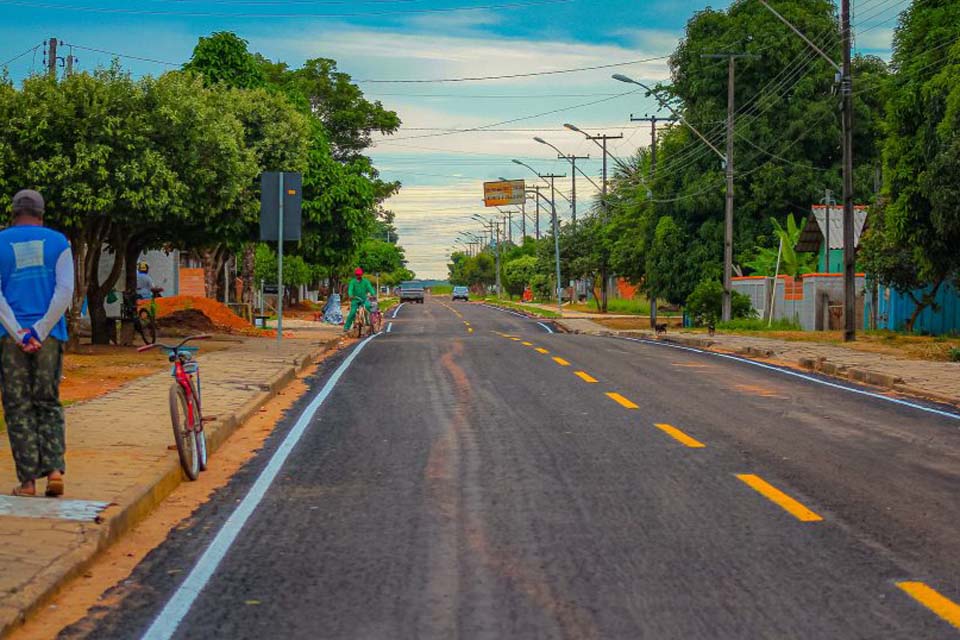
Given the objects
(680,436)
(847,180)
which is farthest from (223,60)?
(680,436)

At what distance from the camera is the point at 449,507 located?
827 cm

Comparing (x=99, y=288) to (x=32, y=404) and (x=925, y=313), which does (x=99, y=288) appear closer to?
(x=32, y=404)

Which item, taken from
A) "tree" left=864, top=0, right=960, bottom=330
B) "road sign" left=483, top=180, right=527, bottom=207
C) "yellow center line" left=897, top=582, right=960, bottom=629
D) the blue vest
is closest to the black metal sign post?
"tree" left=864, top=0, right=960, bottom=330

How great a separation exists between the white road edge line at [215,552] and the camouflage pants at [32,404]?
128 cm

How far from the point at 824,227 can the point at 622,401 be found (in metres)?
28.3

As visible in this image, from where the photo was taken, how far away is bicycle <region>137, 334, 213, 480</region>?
930 centimetres

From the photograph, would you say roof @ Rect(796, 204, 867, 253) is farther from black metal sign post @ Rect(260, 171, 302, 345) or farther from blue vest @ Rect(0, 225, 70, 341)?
blue vest @ Rect(0, 225, 70, 341)

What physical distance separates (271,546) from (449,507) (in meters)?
1.50

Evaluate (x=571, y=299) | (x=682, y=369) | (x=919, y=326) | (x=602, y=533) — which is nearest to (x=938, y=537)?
(x=602, y=533)

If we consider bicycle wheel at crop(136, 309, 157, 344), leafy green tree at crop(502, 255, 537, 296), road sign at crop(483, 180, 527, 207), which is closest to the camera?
bicycle wheel at crop(136, 309, 157, 344)

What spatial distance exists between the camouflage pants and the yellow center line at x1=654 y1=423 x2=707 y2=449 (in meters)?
5.62

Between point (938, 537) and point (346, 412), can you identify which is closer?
point (938, 537)

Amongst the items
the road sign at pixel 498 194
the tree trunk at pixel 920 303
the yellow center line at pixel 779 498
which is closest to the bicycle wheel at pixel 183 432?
the yellow center line at pixel 779 498

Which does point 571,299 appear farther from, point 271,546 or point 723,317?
point 271,546
